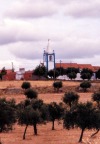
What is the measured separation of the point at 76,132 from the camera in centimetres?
8719

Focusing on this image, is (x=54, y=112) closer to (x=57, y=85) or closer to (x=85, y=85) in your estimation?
(x=85, y=85)

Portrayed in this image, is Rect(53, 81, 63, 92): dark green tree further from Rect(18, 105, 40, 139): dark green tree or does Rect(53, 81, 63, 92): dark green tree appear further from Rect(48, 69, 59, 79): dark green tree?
Rect(18, 105, 40, 139): dark green tree

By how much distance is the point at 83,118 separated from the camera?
7350cm

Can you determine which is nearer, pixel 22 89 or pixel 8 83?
pixel 22 89

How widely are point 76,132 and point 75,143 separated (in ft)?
65.6

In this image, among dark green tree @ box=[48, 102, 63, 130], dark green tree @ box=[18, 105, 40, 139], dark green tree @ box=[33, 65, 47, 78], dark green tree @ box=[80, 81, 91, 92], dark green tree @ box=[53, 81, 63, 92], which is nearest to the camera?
dark green tree @ box=[18, 105, 40, 139]

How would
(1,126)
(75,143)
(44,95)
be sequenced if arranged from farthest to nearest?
(44,95) → (1,126) → (75,143)

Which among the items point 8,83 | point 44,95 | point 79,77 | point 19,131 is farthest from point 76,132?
point 79,77

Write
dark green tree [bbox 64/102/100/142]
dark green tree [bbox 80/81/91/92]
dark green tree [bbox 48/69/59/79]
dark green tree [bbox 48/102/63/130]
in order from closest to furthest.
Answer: dark green tree [bbox 64/102/100/142]
dark green tree [bbox 48/102/63/130]
dark green tree [bbox 80/81/91/92]
dark green tree [bbox 48/69/59/79]

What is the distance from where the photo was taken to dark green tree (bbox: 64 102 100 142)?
241 ft

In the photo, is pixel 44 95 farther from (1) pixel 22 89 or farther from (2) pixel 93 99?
(2) pixel 93 99

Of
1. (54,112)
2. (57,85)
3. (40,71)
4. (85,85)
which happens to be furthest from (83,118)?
(40,71)

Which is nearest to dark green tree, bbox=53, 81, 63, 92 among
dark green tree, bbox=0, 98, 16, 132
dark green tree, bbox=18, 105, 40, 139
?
dark green tree, bbox=18, 105, 40, 139

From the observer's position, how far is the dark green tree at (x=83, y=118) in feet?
241
